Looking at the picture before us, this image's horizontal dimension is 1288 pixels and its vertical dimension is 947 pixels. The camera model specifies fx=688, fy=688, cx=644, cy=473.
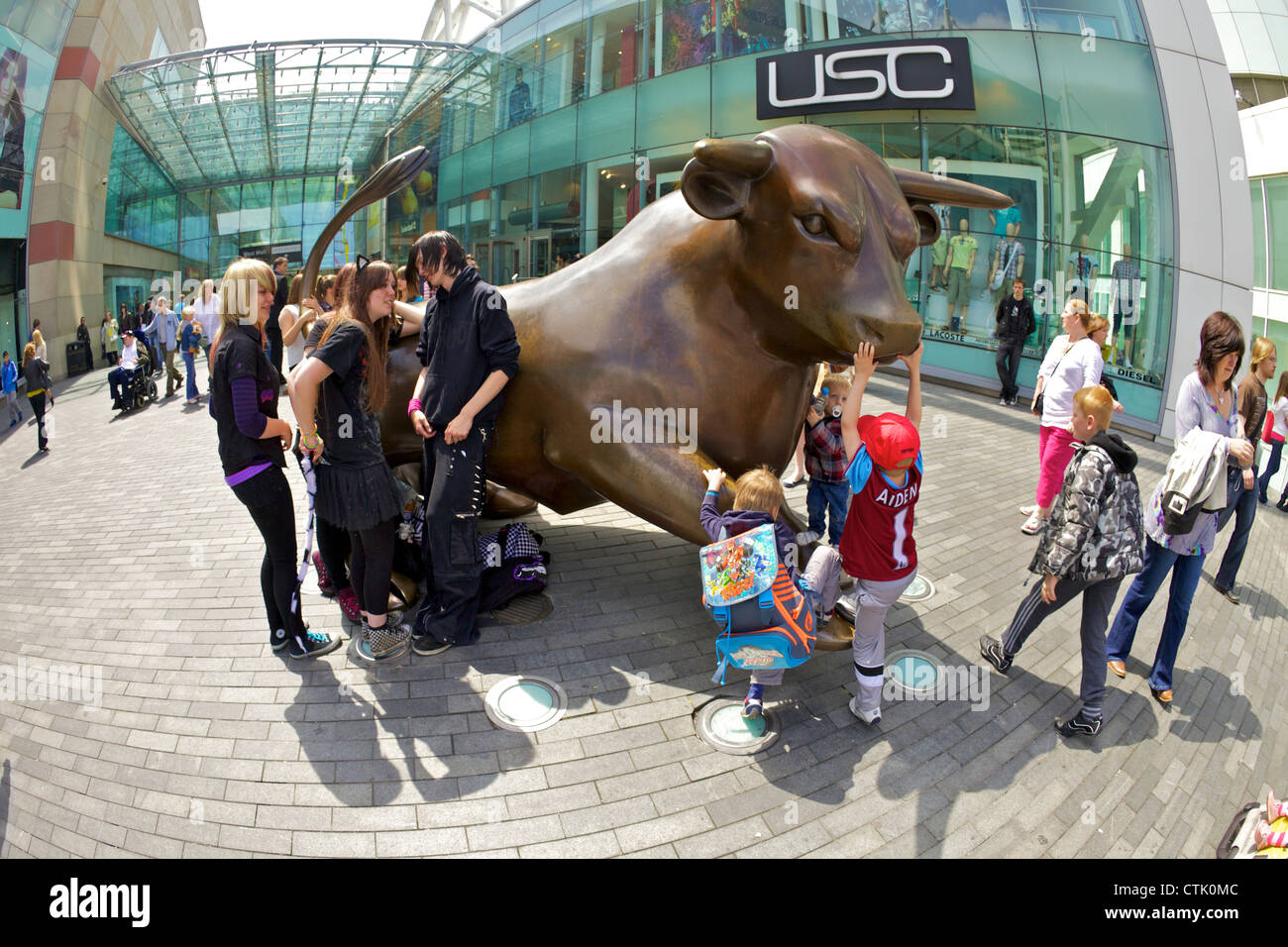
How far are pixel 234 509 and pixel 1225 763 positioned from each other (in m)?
7.21

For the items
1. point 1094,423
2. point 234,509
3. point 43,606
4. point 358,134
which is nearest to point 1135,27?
point 1094,423

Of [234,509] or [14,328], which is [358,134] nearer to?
[14,328]

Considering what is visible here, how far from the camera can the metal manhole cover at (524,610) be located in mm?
4129

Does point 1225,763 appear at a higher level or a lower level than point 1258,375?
lower

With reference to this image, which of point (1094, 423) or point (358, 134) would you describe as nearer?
point (1094, 423)

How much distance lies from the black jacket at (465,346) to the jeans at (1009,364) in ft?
38.2

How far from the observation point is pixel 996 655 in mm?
3900

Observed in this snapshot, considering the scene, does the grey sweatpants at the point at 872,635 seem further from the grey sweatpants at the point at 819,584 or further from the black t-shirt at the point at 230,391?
the black t-shirt at the point at 230,391

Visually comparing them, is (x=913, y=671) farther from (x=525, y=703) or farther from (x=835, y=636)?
(x=525, y=703)

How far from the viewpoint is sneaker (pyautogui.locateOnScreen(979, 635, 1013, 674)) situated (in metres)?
3.86

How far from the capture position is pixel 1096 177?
1342 centimetres

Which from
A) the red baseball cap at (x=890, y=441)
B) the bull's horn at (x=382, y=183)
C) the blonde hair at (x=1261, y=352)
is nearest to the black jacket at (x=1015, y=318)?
the blonde hair at (x=1261, y=352)

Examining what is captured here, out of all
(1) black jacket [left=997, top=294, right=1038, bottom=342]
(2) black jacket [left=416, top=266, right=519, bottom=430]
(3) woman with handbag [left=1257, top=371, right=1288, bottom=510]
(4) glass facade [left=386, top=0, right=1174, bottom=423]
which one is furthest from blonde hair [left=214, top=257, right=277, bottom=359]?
(4) glass facade [left=386, top=0, right=1174, bottom=423]

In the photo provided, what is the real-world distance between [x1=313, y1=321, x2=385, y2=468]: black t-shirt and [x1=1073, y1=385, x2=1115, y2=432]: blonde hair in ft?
11.6
